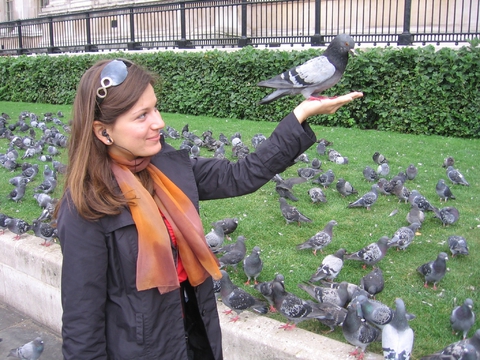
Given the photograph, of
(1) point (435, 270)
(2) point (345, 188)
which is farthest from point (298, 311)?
(2) point (345, 188)

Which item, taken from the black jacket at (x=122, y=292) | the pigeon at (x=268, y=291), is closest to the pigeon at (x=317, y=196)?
the pigeon at (x=268, y=291)

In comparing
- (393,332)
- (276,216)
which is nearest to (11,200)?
(276,216)

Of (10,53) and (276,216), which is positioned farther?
(10,53)

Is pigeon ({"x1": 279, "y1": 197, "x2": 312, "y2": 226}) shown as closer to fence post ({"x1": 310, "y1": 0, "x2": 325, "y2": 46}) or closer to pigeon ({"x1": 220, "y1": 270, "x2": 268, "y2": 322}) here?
pigeon ({"x1": 220, "y1": 270, "x2": 268, "y2": 322})

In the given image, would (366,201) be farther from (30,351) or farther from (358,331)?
(30,351)

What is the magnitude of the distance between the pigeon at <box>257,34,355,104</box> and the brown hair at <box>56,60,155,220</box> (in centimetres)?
121

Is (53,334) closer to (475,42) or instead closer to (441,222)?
(441,222)

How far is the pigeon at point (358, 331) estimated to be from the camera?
3.81 meters

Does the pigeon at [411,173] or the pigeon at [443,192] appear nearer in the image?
the pigeon at [443,192]

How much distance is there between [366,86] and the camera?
40.2 feet

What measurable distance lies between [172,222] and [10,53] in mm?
29430

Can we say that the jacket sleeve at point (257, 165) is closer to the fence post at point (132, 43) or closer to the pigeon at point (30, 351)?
the pigeon at point (30, 351)

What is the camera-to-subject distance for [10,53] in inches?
1107

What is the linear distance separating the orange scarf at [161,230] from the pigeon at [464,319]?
260cm
